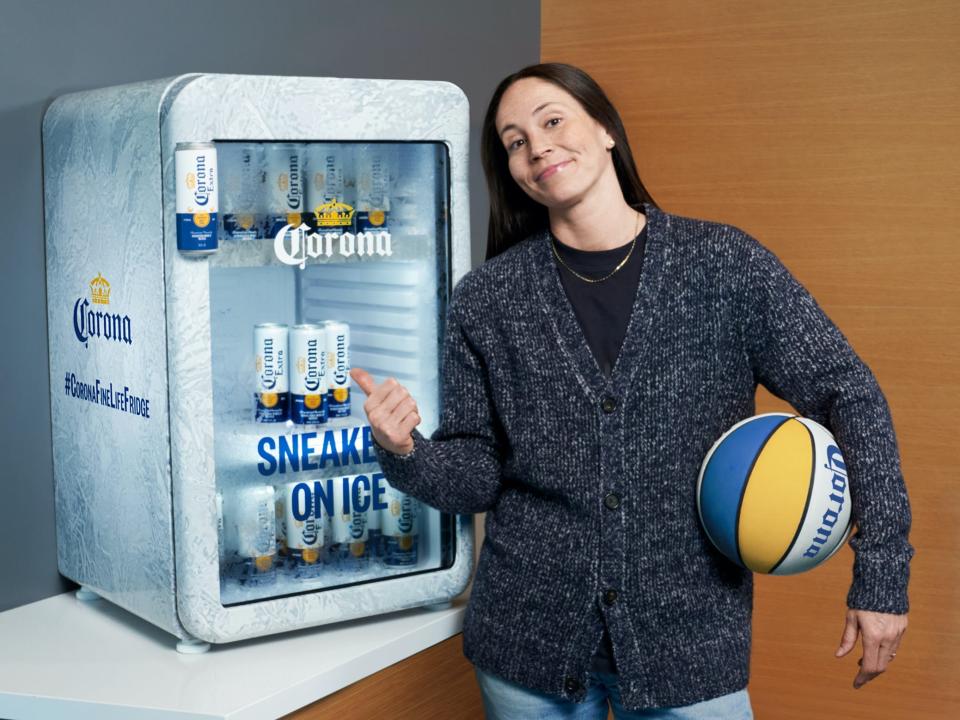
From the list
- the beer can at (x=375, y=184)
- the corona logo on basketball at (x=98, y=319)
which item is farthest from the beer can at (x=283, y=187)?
the corona logo on basketball at (x=98, y=319)

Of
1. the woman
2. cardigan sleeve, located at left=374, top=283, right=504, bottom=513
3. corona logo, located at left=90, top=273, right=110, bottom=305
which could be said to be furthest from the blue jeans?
corona logo, located at left=90, top=273, right=110, bottom=305

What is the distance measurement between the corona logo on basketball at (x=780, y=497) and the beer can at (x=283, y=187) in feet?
2.67

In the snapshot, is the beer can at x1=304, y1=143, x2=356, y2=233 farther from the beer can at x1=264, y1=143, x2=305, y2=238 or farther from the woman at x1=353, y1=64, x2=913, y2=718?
the woman at x1=353, y1=64, x2=913, y2=718

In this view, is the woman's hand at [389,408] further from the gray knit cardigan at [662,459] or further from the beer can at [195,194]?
the beer can at [195,194]

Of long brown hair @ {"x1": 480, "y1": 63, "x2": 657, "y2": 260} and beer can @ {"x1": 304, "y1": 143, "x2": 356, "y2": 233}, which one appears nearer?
long brown hair @ {"x1": 480, "y1": 63, "x2": 657, "y2": 260}

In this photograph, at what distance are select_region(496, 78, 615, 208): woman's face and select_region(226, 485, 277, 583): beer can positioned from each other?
68cm

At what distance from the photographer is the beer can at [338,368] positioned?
2074 millimetres

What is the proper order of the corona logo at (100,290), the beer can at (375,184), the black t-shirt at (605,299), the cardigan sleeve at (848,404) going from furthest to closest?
the beer can at (375,184), the corona logo at (100,290), the black t-shirt at (605,299), the cardigan sleeve at (848,404)

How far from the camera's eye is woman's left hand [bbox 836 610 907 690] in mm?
1669

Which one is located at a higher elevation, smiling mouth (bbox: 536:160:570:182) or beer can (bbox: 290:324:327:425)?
smiling mouth (bbox: 536:160:570:182)

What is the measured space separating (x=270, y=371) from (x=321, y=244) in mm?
229

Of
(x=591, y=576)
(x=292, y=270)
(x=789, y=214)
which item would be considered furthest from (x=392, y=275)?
(x=789, y=214)

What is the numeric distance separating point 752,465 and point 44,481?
4.14 ft

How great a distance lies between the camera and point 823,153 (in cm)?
286
